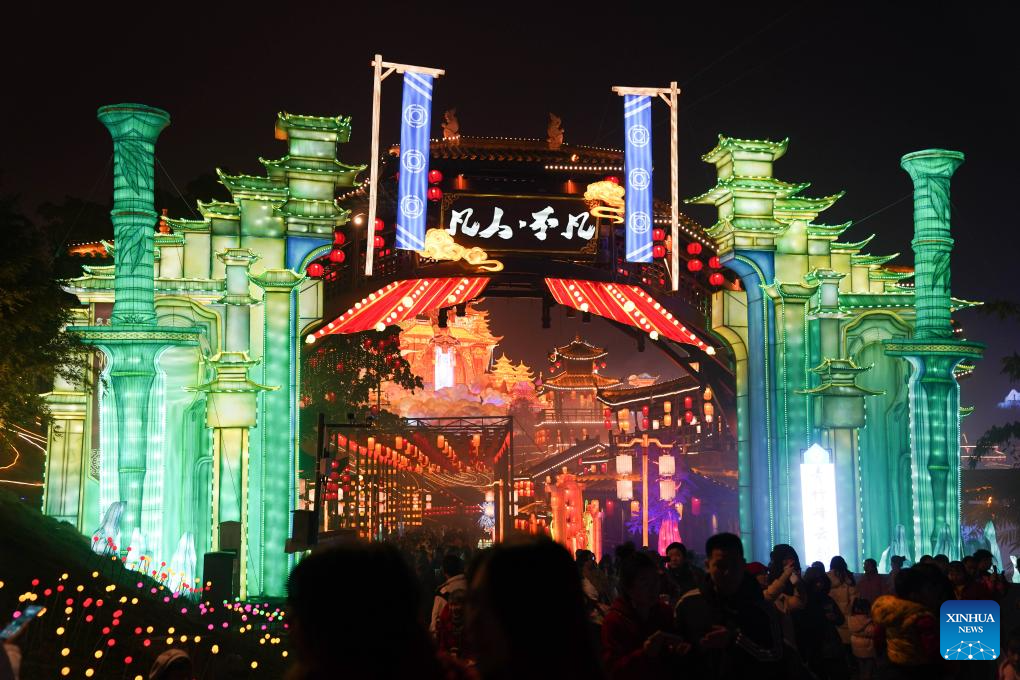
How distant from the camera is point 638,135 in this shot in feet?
70.1

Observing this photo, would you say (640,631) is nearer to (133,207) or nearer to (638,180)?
(133,207)

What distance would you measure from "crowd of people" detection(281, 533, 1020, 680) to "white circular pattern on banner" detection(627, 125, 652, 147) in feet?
35.7

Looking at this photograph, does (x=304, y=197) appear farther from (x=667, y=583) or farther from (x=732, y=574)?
(x=732, y=574)

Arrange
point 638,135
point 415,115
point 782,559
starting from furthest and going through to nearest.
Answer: point 638,135
point 415,115
point 782,559

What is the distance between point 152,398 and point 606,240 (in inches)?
320

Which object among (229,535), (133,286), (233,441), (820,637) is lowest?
(820,637)

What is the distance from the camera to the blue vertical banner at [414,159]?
66.9ft

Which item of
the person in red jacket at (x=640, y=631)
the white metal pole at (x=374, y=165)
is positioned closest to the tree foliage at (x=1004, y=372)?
the white metal pole at (x=374, y=165)

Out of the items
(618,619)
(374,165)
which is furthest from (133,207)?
(618,619)

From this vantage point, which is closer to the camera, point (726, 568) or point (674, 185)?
point (726, 568)

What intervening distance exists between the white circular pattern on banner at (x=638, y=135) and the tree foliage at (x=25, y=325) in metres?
9.38

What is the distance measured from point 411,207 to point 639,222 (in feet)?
12.3

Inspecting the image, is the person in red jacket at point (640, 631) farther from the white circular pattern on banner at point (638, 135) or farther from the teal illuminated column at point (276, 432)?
the white circular pattern on banner at point (638, 135)

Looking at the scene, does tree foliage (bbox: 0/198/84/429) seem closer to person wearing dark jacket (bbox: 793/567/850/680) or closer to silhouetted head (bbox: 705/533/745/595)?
person wearing dark jacket (bbox: 793/567/850/680)
